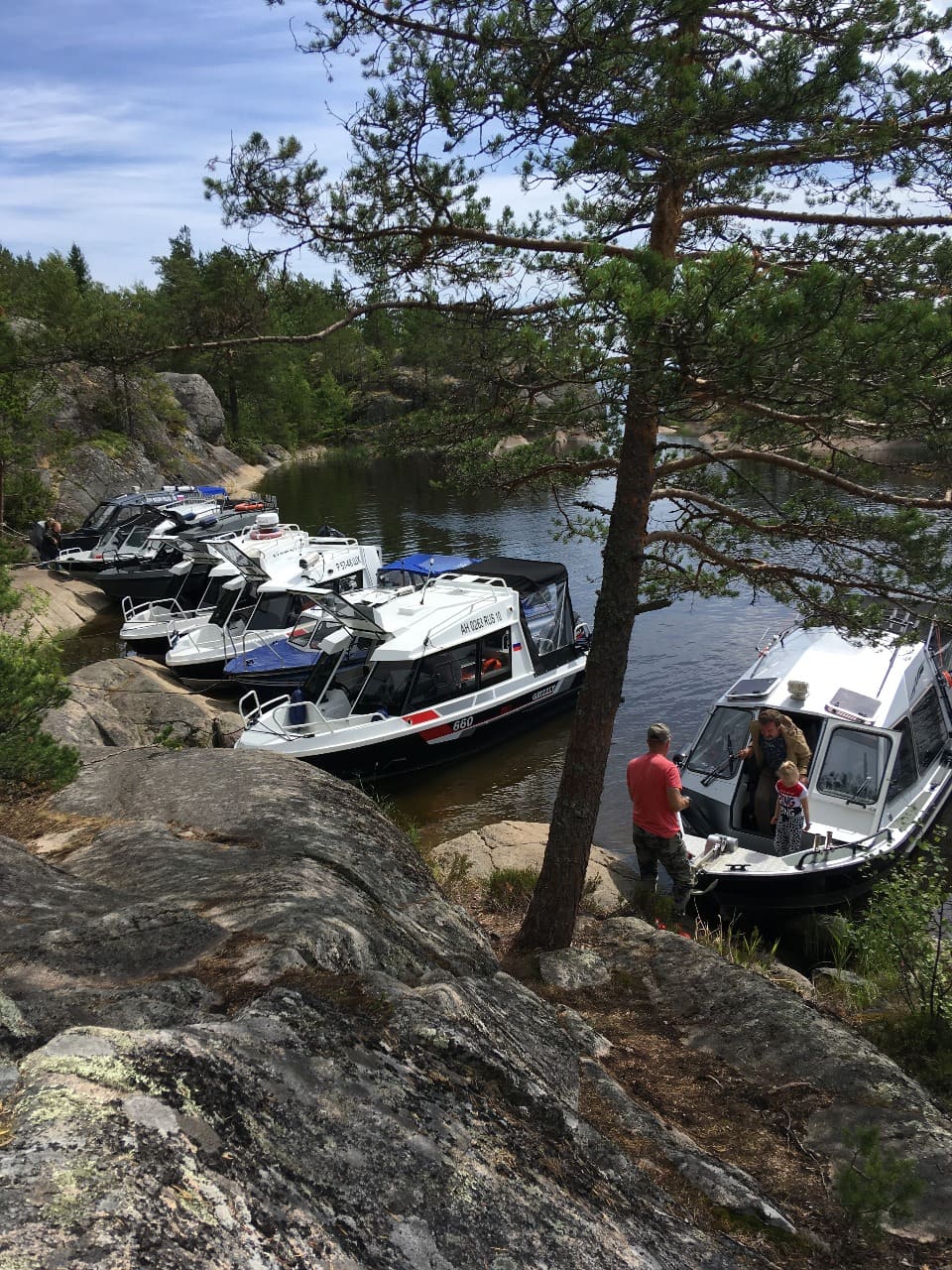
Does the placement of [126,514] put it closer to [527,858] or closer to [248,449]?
[527,858]

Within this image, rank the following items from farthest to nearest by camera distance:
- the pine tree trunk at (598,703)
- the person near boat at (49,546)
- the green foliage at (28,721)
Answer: the person near boat at (49,546) → the pine tree trunk at (598,703) → the green foliage at (28,721)

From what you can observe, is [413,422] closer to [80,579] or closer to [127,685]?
[127,685]

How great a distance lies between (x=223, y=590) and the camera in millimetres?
19359

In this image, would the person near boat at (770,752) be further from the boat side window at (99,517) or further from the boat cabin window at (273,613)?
the boat side window at (99,517)

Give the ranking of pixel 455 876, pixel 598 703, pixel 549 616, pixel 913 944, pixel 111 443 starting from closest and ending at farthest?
pixel 913 944 → pixel 598 703 → pixel 455 876 → pixel 549 616 → pixel 111 443

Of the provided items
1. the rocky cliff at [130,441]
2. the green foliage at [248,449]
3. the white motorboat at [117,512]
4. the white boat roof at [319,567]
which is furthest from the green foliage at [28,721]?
the green foliage at [248,449]

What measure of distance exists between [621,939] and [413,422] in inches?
191

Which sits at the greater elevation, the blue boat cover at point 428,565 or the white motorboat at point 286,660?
the blue boat cover at point 428,565

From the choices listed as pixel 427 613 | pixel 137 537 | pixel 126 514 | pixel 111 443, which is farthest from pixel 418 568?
pixel 111 443

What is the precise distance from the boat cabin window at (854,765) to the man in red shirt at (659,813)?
103 inches

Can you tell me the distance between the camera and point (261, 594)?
17.9 m

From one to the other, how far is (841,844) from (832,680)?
2856 mm

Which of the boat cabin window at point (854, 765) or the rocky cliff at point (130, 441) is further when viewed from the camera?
the rocky cliff at point (130, 441)

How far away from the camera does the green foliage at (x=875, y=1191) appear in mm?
3305
